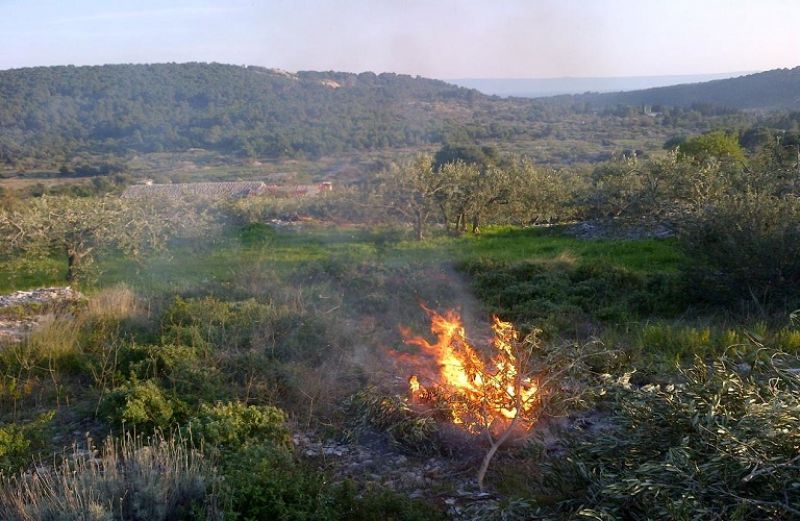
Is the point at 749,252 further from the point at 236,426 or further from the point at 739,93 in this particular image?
the point at 739,93

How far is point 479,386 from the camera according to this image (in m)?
5.09

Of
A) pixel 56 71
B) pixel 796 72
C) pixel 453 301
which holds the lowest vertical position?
pixel 453 301

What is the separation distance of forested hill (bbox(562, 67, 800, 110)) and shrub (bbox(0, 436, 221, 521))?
4679 cm

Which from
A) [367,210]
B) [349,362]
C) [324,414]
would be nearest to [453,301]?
[349,362]

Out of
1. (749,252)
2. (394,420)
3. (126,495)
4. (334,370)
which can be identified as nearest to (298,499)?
(126,495)

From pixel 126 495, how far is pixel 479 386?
252 centimetres

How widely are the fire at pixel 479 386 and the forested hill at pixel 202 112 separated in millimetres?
51688

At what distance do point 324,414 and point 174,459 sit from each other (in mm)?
1933

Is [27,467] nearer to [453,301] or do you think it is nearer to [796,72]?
[453,301]

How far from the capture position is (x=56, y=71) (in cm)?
6238

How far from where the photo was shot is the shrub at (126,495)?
3.56 meters

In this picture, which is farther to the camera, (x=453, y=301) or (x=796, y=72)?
(x=796, y=72)

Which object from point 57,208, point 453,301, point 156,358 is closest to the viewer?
point 156,358

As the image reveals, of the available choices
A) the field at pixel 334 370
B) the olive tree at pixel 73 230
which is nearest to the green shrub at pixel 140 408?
the field at pixel 334 370
